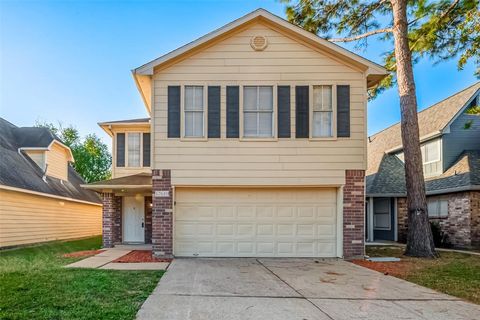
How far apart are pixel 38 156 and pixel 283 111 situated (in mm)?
13264

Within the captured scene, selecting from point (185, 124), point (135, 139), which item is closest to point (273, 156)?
point (185, 124)

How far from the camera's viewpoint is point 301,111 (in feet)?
33.8

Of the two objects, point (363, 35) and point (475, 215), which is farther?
point (363, 35)

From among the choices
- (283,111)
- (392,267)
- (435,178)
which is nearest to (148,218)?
(283,111)

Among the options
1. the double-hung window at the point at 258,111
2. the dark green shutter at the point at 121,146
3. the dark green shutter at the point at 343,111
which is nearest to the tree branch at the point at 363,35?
the dark green shutter at the point at 343,111

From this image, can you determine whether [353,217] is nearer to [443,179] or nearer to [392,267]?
[392,267]

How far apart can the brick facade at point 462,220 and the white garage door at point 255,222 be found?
251 inches

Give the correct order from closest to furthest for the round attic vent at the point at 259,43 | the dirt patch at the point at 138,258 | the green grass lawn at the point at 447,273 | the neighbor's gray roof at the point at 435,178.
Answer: the green grass lawn at the point at 447,273, the dirt patch at the point at 138,258, the round attic vent at the point at 259,43, the neighbor's gray roof at the point at 435,178

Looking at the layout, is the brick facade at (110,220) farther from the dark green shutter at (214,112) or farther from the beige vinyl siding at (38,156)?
the beige vinyl siding at (38,156)

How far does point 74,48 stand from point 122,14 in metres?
3.65

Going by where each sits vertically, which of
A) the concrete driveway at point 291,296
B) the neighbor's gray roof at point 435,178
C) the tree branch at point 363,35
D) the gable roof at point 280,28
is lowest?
the concrete driveway at point 291,296

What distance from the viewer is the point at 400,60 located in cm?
1131

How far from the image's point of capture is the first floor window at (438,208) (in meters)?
14.5

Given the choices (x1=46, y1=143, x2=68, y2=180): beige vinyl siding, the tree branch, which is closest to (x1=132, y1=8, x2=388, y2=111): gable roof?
the tree branch
